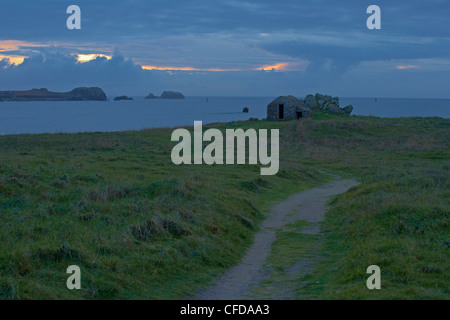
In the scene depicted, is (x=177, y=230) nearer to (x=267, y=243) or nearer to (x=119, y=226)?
(x=119, y=226)

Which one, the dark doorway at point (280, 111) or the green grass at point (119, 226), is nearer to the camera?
the green grass at point (119, 226)

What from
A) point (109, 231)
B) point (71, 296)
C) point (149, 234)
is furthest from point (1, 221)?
point (71, 296)

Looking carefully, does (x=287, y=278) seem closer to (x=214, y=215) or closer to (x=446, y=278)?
(x=446, y=278)

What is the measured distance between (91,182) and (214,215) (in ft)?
21.1

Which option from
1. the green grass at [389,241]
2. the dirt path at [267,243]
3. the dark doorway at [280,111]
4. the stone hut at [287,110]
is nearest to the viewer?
the green grass at [389,241]

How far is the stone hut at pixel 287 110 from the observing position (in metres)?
61.0

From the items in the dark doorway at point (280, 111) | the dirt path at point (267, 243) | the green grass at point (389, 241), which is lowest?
the dirt path at point (267, 243)

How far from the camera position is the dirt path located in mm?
9641

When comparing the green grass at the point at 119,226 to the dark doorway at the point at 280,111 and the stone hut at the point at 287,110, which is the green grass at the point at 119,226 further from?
the dark doorway at the point at 280,111

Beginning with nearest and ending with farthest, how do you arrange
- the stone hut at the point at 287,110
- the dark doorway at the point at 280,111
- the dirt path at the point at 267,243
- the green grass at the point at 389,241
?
the green grass at the point at 389,241 → the dirt path at the point at 267,243 → the stone hut at the point at 287,110 → the dark doorway at the point at 280,111

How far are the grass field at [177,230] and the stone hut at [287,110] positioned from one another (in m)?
36.1

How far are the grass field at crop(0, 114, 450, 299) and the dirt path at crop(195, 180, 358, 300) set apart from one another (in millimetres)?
351

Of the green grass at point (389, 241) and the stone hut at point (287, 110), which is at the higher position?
Answer: the stone hut at point (287, 110)

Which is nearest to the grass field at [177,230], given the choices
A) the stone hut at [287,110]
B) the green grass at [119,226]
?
the green grass at [119,226]
